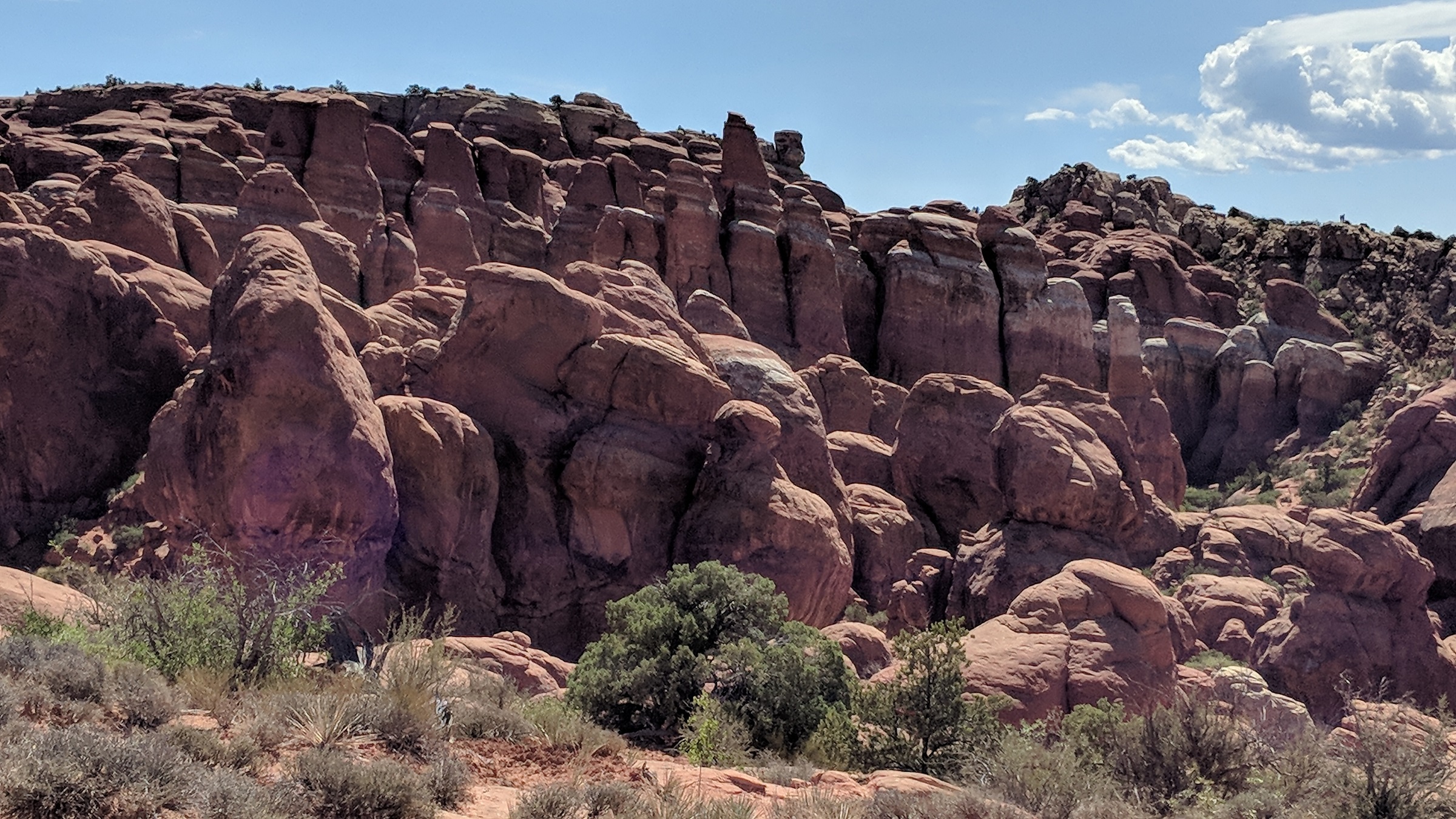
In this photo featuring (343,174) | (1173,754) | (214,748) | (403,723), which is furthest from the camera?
(343,174)

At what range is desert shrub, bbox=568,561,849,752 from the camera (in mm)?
12734

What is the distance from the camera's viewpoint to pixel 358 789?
692 centimetres

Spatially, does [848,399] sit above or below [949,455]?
above

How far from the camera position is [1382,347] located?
5359 cm

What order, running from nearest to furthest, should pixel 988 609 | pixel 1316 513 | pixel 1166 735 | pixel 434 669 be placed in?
1. pixel 434 669
2. pixel 1166 735
3. pixel 1316 513
4. pixel 988 609

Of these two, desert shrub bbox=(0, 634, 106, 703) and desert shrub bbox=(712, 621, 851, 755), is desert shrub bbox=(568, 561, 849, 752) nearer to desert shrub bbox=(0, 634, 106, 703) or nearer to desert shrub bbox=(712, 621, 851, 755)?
desert shrub bbox=(712, 621, 851, 755)

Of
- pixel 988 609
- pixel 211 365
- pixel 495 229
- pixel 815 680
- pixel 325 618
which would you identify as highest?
pixel 495 229

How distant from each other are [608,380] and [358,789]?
14314 millimetres

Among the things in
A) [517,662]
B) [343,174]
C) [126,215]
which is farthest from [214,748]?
[343,174]

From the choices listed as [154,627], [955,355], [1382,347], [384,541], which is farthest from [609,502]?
[1382,347]

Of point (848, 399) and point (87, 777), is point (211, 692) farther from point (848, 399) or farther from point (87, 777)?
point (848, 399)

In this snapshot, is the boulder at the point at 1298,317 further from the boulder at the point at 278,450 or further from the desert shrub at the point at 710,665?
the boulder at the point at 278,450

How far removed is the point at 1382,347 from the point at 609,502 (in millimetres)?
47075

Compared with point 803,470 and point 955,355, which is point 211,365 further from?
point 955,355
